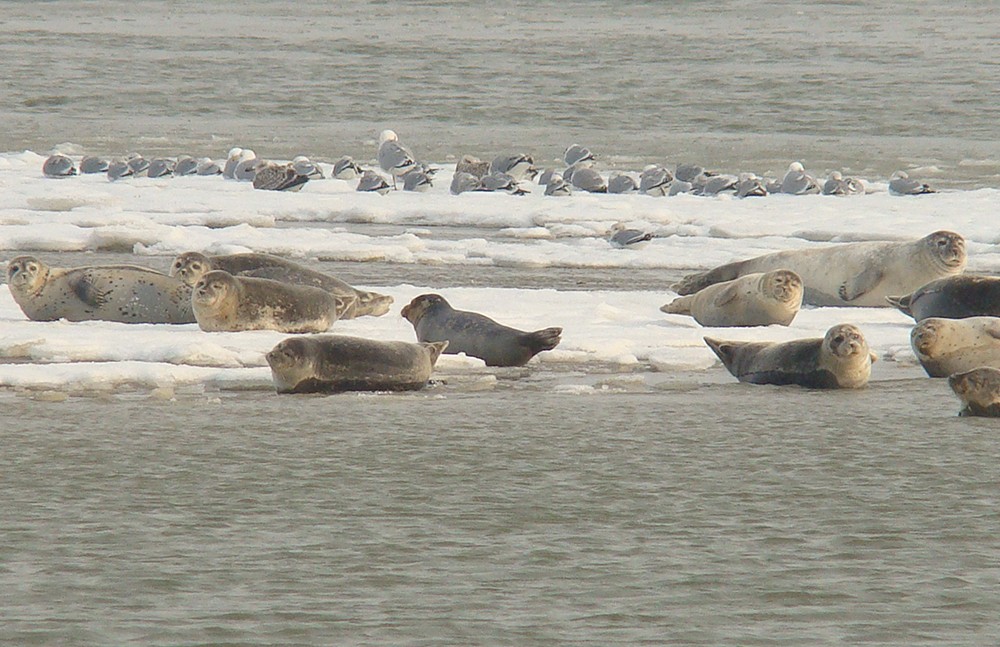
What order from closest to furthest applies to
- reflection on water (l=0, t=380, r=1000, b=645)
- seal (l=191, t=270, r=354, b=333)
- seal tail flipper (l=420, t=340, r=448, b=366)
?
reflection on water (l=0, t=380, r=1000, b=645) → seal tail flipper (l=420, t=340, r=448, b=366) → seal (l=191, t=270, r=354, b=333)

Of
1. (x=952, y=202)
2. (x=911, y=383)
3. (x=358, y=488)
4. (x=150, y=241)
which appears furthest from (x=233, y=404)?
(x=952, y=202)

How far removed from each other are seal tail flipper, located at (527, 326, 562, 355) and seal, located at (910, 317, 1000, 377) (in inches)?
54.9

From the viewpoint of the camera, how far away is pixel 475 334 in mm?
6906

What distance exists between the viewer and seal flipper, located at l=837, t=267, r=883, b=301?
8703mm

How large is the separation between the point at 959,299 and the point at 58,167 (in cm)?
905

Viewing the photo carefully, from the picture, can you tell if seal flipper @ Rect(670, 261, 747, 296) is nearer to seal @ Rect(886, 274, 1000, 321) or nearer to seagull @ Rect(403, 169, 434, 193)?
seal @ Rect(886, 274, 1000, 321)

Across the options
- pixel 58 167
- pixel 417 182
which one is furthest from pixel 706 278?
pixel 58 167

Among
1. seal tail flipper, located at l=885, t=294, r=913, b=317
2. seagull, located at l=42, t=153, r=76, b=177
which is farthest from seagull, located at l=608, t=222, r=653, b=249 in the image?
seagull, located at l=42, t=153, r=76, b=177

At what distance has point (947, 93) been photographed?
2105 centimetres

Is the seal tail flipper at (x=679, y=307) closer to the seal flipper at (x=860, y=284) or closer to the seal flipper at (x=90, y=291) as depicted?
the seal flipper at (x=860, y=284)

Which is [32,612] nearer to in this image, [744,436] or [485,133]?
[744,436]

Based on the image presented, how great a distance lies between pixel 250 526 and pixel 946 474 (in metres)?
2.00

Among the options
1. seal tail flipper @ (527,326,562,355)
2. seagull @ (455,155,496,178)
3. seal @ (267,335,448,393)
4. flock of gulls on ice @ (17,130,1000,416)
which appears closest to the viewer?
seal @ (267,335,448,393)

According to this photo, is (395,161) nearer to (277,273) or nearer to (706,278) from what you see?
(706,278)
